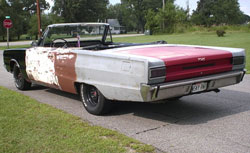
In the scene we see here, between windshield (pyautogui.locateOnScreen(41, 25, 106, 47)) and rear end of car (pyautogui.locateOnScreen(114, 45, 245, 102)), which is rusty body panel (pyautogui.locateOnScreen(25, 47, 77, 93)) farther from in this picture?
rear end of car (pyautogui.locateOnScreen(114, 45, 245, 102))

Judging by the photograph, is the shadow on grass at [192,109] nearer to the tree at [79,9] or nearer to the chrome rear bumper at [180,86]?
the chrome rear bumper at [180,86]

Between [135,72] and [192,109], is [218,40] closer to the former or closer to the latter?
[192,109]

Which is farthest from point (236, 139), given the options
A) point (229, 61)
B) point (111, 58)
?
point (111, 58)

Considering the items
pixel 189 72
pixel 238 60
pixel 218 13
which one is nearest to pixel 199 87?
pixel 189 72

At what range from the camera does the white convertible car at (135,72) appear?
13.5ft

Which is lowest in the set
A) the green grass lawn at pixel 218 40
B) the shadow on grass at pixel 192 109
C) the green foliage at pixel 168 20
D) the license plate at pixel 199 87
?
the shadow on grass at pixel 192 109

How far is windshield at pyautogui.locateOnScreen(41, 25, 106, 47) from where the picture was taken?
663 centimetres

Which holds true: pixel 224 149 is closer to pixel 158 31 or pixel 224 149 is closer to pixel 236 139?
pixel 236 139

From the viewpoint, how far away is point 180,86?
14.1 ft

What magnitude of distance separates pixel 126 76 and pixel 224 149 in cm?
155

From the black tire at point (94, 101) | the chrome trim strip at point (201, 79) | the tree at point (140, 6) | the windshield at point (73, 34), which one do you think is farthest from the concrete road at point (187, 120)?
the tree at point (140, 6)

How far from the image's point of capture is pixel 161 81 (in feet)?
13.6

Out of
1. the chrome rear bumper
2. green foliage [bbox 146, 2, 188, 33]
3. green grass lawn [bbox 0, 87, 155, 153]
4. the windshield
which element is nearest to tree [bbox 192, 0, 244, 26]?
green foliage [bbox 146, 2, 188, 33]

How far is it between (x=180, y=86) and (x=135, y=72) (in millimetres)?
664
